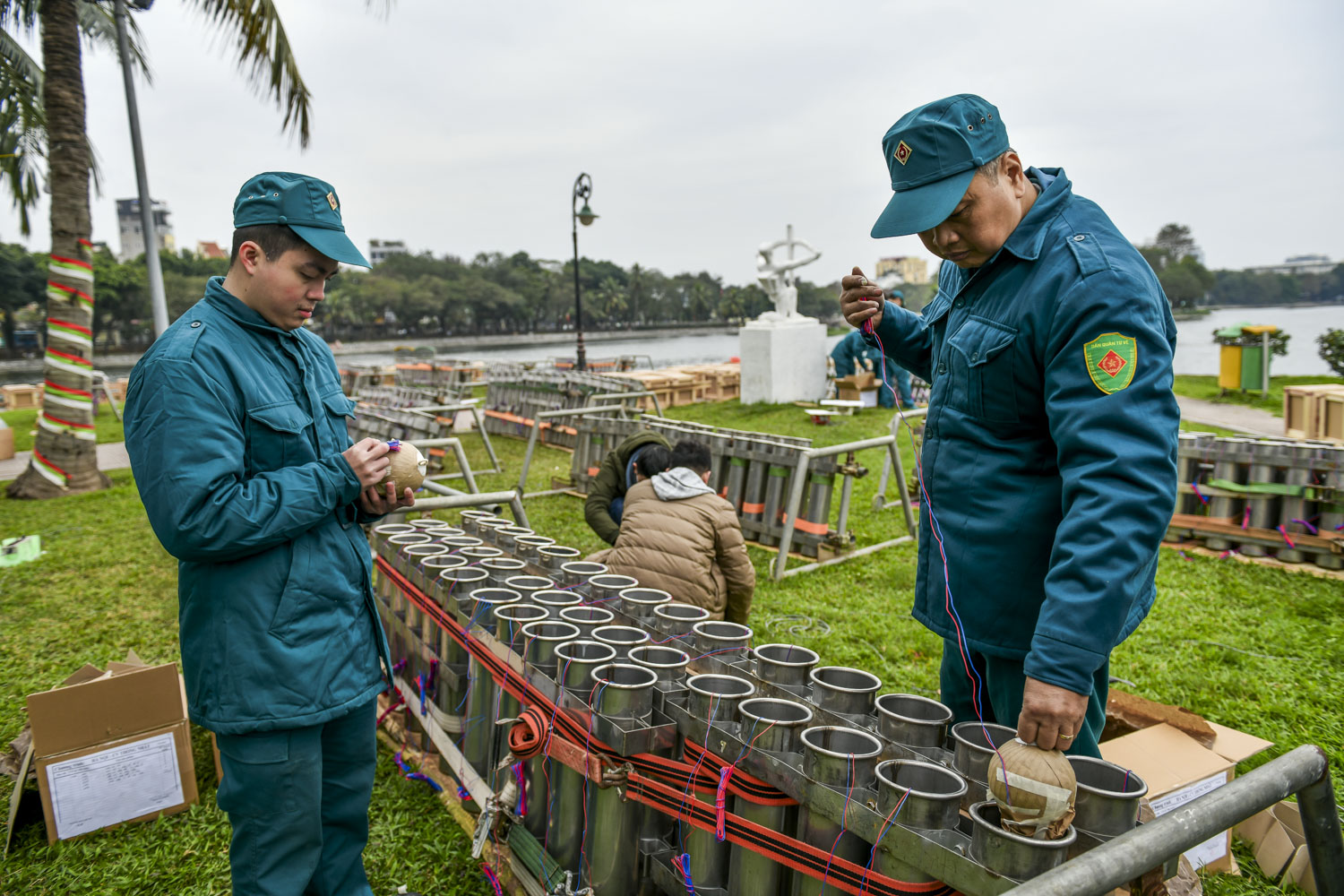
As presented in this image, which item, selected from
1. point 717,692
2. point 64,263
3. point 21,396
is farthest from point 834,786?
point 21,396

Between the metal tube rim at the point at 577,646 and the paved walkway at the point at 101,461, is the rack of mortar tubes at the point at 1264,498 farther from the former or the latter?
the paved walkway at the point at 101,461

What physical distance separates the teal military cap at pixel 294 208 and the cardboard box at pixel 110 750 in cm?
244

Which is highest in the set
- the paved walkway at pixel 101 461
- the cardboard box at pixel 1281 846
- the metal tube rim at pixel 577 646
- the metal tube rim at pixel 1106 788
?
the metal tube rim at pixel 1106 788

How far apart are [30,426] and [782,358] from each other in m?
18.7

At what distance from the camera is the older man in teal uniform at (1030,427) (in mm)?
1605

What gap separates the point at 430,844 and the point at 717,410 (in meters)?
15.2

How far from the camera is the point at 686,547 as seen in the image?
4.25 metres

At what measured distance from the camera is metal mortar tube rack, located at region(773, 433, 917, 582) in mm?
6738

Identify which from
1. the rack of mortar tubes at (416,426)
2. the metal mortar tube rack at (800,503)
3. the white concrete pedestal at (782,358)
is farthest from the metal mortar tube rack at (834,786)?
the white concrete pedestal at (782,358)

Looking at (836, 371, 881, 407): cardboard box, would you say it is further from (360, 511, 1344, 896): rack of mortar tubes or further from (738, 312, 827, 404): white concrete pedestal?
(360, 511, 1344, 896): rack of mortar tubes

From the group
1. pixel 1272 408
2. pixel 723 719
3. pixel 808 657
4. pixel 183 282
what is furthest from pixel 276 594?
pixel 183 282

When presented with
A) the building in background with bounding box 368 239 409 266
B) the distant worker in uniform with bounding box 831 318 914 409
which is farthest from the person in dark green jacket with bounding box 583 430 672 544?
the building in background with bounding box 368 239 409 266

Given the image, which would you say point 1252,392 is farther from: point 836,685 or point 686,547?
point 836,685

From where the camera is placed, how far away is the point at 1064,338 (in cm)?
178
